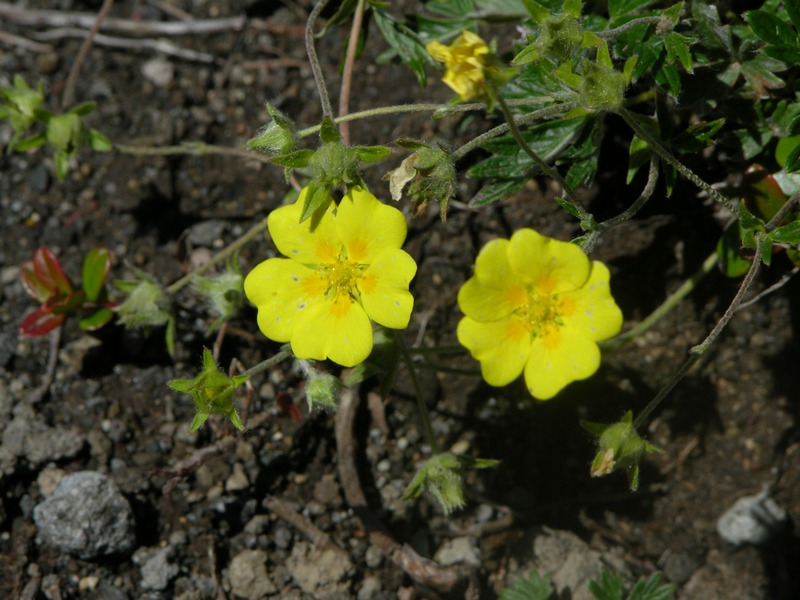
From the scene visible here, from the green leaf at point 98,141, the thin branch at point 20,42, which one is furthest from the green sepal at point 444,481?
the thin branch at point 20,42

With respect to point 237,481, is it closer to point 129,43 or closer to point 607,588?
point 607,588

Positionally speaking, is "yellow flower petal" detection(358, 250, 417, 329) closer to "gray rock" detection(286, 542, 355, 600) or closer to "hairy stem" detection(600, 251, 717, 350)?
"hairy stem" detection(600, 251, 717, 350)

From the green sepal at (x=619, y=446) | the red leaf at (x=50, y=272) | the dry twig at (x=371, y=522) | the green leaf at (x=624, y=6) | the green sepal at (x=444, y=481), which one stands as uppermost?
the green leaf at (x=624, y=6)

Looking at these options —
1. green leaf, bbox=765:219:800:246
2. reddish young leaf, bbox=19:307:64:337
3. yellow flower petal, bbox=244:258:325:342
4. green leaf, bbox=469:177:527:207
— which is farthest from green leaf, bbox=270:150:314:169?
green leaf, bbox=765:219:800:246

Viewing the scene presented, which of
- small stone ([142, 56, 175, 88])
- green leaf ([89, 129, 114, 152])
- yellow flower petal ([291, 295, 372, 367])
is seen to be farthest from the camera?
small stone ([142, 56, 175, 88])

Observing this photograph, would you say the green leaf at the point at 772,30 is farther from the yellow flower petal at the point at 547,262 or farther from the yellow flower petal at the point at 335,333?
the yellow flower petal at the point at 335,333

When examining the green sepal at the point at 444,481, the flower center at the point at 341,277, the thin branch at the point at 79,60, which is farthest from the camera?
the thin branch at the point at 79,60

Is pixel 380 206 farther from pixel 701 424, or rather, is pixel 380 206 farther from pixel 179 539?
pixel 701 424
